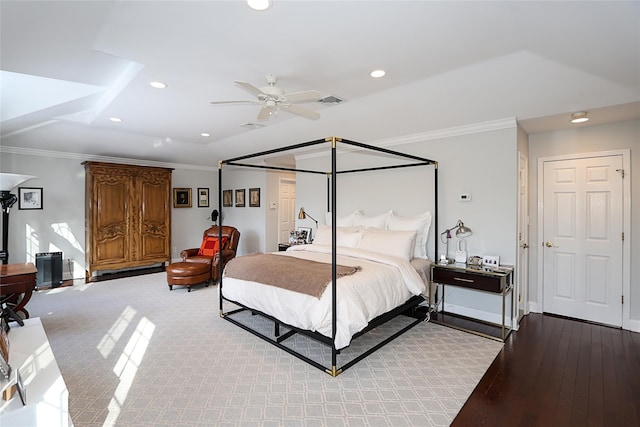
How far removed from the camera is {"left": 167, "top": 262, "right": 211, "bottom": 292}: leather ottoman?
5129mm

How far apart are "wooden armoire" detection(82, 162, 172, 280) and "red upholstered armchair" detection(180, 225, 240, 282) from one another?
122 centimetres

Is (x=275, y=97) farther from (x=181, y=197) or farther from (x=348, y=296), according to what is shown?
(x=181, y=197)

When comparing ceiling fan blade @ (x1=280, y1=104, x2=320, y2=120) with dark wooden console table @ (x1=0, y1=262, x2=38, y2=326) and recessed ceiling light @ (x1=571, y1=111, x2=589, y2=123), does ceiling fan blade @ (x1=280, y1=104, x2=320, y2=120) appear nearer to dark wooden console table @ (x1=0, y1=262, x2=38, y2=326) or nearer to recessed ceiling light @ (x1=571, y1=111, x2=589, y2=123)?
recessed ceiling light @ (x1=571, y1=111, x2=589, y2=123)

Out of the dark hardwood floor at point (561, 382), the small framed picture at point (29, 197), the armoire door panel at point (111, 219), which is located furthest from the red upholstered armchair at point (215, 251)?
the dark hardwood floor at point (561, 382)

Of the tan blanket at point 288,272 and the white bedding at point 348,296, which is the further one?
the tan blanket at point 288,272

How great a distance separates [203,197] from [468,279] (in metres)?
6.72

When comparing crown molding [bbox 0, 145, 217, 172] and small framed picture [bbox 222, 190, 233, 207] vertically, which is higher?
crown molding [bbox 0, 145, 217, 172]

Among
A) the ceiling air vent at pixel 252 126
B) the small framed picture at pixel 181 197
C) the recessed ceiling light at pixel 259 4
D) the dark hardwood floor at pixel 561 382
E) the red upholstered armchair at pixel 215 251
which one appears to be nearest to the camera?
the recessed ceiling light at pixel 259 4

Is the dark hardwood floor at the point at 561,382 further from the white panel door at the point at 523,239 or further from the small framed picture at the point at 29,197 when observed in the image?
Result: the small framed picture at the point at 29,197

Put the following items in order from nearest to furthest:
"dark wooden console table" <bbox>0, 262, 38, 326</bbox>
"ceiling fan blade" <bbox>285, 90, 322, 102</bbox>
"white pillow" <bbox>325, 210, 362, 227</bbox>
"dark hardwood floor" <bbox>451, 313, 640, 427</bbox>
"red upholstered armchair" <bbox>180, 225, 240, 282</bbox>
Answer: "dark hardwood floor" <bbox>451, 313, 640, 427</bbox>
"ceiling fan blade" <bbox>285, 90, 322, 102</bbox>
"dark wooden console table" <bbox>0, 262, 38, 326</bbox>
"white pillow" <bbox>325, 210, 362, 227</bbox>
"red upholstered armchair" <bbox>180, 225, 240, 282</bbox>

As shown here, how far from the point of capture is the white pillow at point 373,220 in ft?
15.1

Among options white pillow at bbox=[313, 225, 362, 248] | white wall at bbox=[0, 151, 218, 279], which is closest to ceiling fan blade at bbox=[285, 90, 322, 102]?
white pillow at bbox=[313, 225, 362, 248]

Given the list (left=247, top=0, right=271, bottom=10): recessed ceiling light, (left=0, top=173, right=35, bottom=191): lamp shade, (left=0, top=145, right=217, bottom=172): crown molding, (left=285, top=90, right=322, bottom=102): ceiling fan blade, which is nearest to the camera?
(left=247, top=0, right=271, bottom=10): recessed ceiling light

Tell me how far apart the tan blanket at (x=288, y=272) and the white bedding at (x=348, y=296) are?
6 cm
